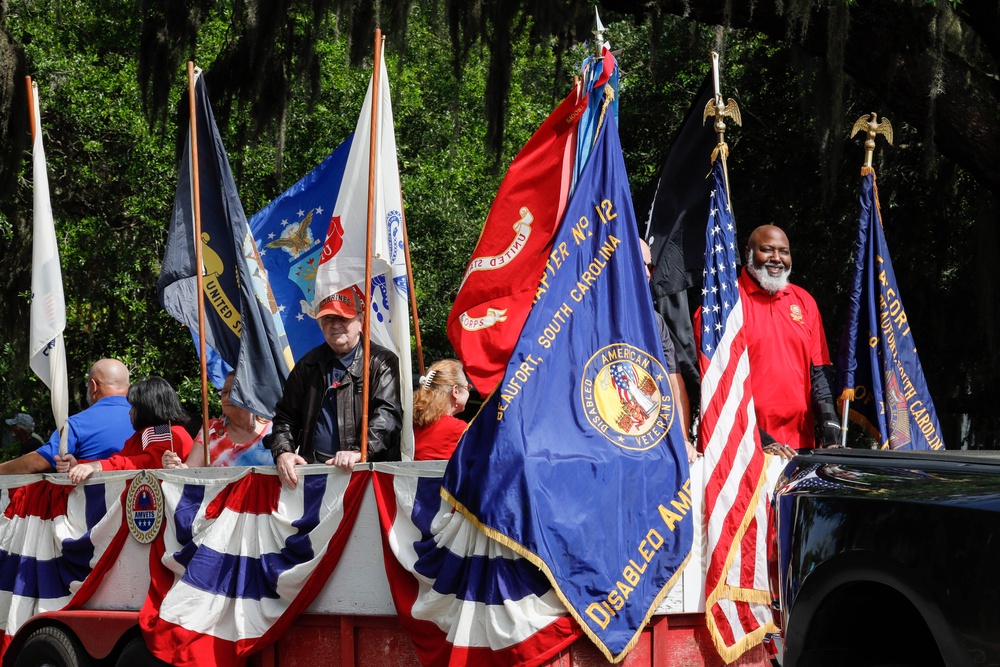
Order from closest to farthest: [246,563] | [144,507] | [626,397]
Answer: [626,397] < [246,563] < [144,507]

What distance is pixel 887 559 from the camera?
3609 mm

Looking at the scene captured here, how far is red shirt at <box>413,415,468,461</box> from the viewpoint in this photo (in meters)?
6.66

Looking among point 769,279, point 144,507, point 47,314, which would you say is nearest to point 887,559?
point 769,279

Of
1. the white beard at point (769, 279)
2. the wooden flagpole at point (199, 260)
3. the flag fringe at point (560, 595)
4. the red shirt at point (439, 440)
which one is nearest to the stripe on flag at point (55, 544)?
the wooden flagpole at point (199, 260)

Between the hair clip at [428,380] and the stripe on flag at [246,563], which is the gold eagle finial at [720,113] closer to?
the hair clip at [428,380]

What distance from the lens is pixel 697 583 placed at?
17.7 feet

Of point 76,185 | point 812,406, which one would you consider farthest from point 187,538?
point 76,185

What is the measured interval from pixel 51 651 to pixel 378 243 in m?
3.02

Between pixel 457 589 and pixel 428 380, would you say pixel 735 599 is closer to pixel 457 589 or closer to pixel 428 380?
pixel 457 589

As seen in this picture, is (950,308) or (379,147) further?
(950,308)

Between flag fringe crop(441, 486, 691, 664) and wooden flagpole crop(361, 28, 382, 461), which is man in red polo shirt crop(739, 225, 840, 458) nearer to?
flag fringe crop(441, 486, 691, 664)

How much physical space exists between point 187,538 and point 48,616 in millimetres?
1248

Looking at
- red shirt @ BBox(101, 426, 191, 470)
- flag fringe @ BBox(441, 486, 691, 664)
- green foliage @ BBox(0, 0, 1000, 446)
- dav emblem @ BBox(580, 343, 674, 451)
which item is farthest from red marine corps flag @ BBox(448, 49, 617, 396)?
green foliage @ BBox(0, 0, 1000, 446)

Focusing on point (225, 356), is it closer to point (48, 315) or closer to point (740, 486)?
point (48, 315)
